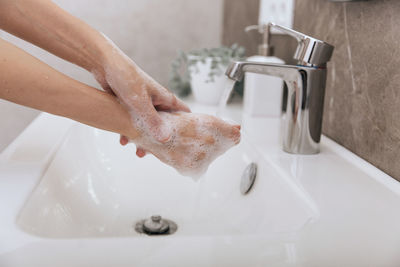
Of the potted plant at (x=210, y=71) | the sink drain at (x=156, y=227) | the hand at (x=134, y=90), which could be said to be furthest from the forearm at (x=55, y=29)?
the potted plant at (x=210, y=71)

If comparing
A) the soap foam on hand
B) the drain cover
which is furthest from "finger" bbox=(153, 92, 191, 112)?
the drain cover

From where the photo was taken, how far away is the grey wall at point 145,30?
1.46m

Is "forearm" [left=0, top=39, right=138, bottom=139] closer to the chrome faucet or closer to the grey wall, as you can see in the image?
the chrome faucet

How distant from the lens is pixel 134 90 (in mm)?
550

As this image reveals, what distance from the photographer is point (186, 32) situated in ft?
5.04

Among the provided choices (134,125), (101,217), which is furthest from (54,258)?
(101,217)

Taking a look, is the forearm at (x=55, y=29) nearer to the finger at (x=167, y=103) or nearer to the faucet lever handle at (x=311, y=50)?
the finger at (x=167, y=103)

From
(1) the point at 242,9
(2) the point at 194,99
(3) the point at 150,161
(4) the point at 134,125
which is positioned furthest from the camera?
(1) the point at 242,9

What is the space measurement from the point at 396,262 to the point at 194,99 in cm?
86

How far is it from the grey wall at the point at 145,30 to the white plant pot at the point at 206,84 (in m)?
0.43

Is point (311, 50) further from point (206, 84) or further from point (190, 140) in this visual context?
point (206, 84)

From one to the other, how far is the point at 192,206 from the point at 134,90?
0.96 ft

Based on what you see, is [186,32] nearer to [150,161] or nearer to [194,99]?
[194,99]

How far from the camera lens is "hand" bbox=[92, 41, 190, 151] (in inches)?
21.5
